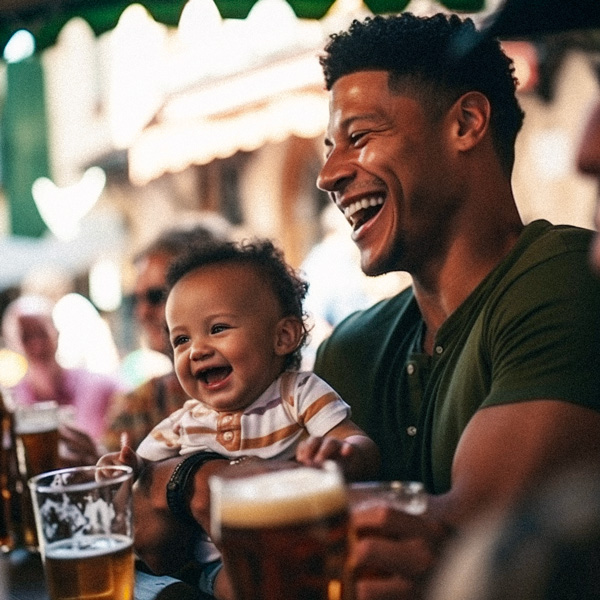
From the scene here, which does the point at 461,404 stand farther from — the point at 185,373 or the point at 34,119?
the point at 34,119

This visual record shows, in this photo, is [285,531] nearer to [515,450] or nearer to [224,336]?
[515,450]

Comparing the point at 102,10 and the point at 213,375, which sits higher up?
the point at 102,10

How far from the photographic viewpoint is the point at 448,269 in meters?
2.31

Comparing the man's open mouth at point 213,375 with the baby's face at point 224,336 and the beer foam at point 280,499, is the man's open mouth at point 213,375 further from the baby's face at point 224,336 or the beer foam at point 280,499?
the beer foam at point 280,499

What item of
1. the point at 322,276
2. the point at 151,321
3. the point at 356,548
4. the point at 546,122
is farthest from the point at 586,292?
the point at 322,276

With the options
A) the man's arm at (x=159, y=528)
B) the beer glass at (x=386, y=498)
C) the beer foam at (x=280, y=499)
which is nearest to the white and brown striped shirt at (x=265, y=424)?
the man's arm at (x=159, y=528)

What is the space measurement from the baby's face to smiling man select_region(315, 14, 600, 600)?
14.1 inches

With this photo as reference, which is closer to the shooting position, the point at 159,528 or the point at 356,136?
the point at 159,528

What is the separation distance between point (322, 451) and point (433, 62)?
133cm

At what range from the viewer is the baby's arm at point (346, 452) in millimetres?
1401

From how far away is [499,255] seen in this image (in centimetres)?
227

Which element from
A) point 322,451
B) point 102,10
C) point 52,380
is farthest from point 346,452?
point 52,380

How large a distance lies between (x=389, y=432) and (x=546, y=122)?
5991 millimetres

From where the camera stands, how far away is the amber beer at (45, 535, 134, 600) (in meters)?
1.44
